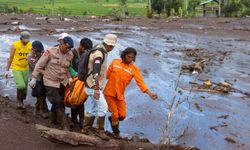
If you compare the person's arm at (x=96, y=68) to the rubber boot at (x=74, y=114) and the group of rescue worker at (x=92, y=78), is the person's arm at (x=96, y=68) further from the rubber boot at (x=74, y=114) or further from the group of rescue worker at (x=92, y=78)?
the rubber boot at (x=74, y=114)

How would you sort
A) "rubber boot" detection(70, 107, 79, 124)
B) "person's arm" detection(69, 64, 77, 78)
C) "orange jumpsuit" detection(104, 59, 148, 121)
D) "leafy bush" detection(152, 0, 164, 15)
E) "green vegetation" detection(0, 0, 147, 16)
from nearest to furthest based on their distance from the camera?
"orange jumpsuit" detection(104, 59, 148, 121), "person's arm" detection(69, 64, 77, 78), "rubber boot" detection(70, 107, 79, 124), "leafy bush" detection(152, 0, 164, 15), "green vegetation" detection(0, 0, 147, 16)

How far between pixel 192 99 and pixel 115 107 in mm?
3665

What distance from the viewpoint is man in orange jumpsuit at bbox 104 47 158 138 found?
6758 millimetres

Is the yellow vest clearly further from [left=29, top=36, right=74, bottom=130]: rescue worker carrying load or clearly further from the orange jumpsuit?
the orange jumpsuit

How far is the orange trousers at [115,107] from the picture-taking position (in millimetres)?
7000

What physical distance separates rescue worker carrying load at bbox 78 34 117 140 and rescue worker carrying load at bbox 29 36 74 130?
452 millimetres

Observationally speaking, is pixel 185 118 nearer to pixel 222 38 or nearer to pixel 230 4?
pixel 222 38

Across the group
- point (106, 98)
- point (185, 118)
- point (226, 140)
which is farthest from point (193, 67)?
point (106, 98)

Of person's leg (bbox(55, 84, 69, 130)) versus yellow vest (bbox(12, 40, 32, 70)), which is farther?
yellow vest (bbox(12, 40, 32, 70))

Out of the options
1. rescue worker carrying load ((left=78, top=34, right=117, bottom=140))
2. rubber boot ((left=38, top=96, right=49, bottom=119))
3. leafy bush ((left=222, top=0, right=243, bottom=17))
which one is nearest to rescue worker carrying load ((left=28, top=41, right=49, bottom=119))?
rubber boot ((left=38, top=96, right=49, bottom=119))

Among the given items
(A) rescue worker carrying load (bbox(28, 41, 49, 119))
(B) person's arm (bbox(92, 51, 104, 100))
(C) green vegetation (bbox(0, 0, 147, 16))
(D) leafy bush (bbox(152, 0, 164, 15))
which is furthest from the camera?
(C) green vegetation (bbox(0, 0, 147, 16))

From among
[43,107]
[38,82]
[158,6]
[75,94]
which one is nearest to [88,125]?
[75,94]

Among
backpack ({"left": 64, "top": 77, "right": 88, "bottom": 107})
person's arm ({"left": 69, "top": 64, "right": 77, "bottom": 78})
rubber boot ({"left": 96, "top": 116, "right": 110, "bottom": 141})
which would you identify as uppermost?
person's arm ({"left": 69, "top": 64, "right": 77, "bottom": 78})

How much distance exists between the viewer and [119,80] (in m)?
6.86
